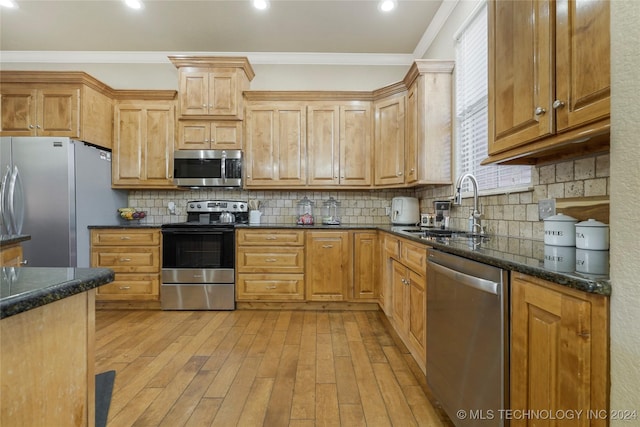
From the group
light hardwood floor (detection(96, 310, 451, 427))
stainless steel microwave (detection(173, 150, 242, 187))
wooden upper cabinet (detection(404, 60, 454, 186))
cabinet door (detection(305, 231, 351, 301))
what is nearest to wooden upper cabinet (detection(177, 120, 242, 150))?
stainless steel microwave (detection(173, 150, 242, 187))

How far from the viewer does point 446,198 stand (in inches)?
117

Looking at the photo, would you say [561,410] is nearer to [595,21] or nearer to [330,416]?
[330,416]

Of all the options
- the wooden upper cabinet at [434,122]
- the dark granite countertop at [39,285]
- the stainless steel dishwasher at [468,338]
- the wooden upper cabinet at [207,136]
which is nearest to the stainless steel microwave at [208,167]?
the wooden upper cabinet at [207,136]

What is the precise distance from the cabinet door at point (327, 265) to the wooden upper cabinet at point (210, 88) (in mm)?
1773

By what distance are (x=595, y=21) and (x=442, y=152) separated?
6.32ft

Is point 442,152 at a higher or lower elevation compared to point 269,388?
higher

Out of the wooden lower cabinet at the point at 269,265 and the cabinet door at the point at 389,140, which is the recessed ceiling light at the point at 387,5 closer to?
the cabinet door at the point at 389,140

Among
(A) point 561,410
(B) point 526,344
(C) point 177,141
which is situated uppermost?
(C) point 177,141

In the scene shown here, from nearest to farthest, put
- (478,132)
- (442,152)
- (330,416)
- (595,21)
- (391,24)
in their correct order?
(595,21), (330,416), (478,132), (442,152), (391,24)

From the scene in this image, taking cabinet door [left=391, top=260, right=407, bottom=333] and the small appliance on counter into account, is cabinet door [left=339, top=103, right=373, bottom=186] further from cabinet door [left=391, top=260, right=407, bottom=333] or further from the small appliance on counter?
cabinet door [left=391, top=260, right=407, bottom=333]

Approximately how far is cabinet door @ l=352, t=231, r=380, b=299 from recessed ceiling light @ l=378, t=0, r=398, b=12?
2.23m

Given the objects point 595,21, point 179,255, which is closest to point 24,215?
point 179,255

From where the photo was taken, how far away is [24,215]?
301 cm

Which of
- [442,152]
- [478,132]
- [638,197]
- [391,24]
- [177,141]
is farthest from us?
[177,141]
